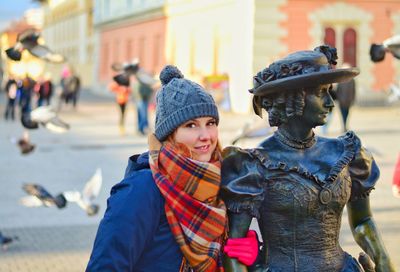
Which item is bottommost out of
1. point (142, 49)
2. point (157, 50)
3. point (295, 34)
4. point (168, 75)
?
point (168, 75)

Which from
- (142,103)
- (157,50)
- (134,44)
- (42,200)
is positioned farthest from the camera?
(134,44)

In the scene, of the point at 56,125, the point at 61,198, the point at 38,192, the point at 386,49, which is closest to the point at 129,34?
the point at 56,125

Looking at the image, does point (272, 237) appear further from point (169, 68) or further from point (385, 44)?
point (385, 44)

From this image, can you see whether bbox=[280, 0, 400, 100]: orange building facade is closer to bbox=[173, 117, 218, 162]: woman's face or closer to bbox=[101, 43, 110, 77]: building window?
bbox=[101, 43, 110, 77]: building window

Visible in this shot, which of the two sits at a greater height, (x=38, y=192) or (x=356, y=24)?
(x=356, y=24)

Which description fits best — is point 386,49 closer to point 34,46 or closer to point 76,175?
point 34,46

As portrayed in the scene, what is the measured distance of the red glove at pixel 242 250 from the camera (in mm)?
2883

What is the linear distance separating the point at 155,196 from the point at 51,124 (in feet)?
23.0

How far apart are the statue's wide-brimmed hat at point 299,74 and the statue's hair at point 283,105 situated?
4cm

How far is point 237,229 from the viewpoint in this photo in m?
2.92

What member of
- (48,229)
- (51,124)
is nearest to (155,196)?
(48,229)

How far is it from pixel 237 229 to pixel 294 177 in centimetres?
28

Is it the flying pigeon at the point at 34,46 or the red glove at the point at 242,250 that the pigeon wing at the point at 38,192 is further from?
the red glove at the point at 242,250

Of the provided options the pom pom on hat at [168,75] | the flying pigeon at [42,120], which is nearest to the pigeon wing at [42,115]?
the flying pigeon at [42,120]
